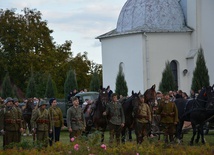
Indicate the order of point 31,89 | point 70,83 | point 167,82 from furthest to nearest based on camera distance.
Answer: point 70,83
point 31,89
point 167,82

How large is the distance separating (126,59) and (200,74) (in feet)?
21.6

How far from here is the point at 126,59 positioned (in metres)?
47.4

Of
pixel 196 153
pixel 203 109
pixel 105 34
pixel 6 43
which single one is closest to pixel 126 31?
pixel 105 34

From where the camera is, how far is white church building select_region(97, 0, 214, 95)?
151ft

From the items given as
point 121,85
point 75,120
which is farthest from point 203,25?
point 75,120

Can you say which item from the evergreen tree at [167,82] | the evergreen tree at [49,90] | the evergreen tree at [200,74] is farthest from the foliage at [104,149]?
the evergreen tree at [49,90]

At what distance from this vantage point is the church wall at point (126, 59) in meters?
46.1

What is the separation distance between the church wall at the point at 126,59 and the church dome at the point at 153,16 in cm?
103

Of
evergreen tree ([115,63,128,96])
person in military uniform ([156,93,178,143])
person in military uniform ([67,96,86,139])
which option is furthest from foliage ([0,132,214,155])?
evergreen tree ([115,63,128,96])

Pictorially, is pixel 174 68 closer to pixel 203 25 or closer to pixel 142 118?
pixel 203 25

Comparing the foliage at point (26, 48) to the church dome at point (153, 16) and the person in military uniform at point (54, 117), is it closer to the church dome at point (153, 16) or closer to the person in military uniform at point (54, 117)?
the church dome at point (153, 16)

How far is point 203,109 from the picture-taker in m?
21.5

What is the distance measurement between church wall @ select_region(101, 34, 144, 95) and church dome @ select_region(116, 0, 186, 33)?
103 cm

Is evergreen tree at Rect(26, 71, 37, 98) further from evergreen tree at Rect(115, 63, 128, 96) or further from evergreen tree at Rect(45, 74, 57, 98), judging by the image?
evergreen tree at Rect(115, 63, 128, 96)
